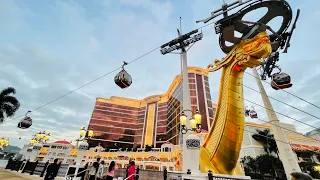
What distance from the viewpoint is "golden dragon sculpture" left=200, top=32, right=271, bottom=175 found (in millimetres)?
5535

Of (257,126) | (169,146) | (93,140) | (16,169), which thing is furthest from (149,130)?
(16,169)

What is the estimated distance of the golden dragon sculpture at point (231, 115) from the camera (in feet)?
18.2

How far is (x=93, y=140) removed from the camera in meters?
59.6

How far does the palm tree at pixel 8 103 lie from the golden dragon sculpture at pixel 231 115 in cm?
2250

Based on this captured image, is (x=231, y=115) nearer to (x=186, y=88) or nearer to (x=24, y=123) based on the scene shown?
(x=186, y=88)

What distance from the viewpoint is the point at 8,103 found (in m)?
18.5

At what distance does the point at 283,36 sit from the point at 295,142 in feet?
99.0

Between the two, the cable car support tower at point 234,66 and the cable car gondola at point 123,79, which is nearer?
the cable car support tower at point 234,66

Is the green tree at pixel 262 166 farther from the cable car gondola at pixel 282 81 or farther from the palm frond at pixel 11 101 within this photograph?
the palm frond at pixel 11 101

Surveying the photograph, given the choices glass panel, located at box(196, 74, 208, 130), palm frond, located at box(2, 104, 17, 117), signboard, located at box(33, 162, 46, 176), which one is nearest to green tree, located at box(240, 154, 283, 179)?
glass panel, located at box(196, 74, 208, 130)

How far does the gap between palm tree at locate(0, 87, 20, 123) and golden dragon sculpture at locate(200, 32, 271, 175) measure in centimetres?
2250

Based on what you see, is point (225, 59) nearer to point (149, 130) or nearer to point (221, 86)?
point (221, 86)

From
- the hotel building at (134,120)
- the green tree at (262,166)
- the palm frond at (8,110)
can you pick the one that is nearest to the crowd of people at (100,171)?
the palm frond at (8,110)

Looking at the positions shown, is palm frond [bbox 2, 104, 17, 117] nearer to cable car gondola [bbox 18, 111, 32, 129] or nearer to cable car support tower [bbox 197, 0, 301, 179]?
cable car gondola [bbox 18, 111, 32, 129]
